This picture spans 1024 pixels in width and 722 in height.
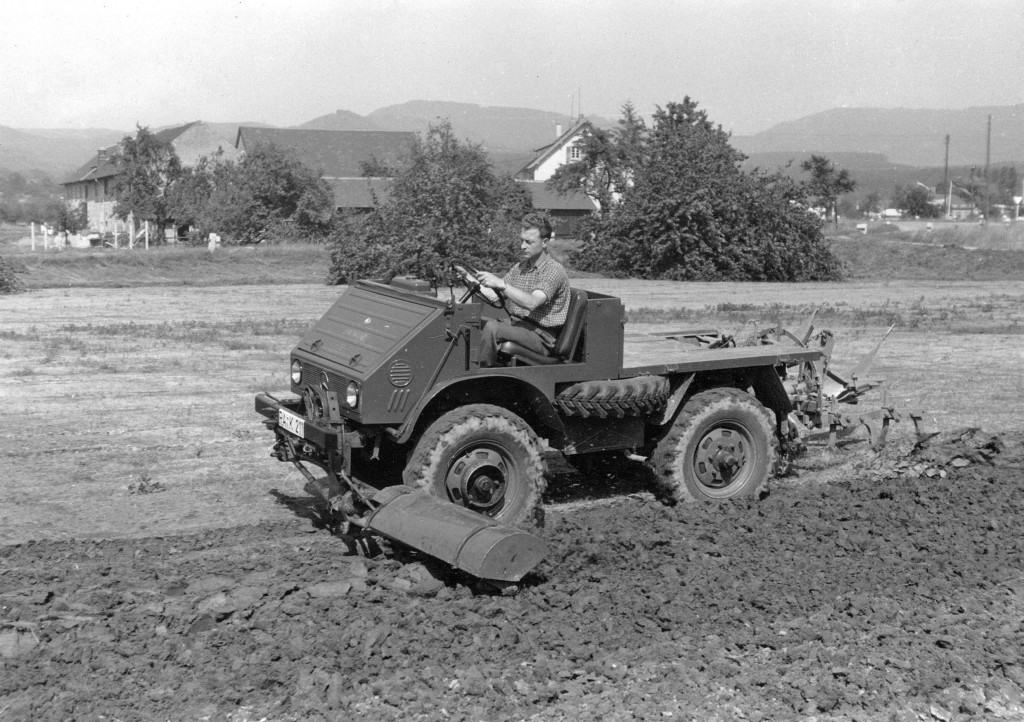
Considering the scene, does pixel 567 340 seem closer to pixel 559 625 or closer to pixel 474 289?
pixel 474 289

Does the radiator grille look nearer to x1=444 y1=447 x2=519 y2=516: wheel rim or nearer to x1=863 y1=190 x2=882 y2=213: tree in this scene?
x1=444 y1=447 x2=519 y2=516: wheel rim

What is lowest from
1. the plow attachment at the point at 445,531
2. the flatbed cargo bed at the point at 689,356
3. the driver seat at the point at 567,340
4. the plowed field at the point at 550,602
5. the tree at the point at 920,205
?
the plowed field at the point at 550,602

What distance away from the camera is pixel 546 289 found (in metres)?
7.78

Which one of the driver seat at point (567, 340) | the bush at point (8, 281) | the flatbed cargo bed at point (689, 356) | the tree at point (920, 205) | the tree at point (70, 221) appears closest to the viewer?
the driver seat at point (567, 340)

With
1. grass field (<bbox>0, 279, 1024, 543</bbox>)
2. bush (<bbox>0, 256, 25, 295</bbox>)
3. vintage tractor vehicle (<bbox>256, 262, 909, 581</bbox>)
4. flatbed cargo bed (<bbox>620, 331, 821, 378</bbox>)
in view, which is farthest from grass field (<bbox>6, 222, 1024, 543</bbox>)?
bush (<bbox>0, 256, 25, 295</bbox>)

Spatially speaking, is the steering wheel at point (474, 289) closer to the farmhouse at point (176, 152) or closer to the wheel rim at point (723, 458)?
the wheel rim at point (723, 458)

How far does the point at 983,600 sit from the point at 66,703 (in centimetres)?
478

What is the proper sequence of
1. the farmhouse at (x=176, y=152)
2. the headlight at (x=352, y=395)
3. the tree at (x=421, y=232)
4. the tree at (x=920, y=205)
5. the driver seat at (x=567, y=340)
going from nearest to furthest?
the headlight at (x=352, y=395), the driver seat at (x=567, y=340), the tree at (x=421, y=232), the farmhouse at (x=176, y=152), the tree at (x=920, y=205)

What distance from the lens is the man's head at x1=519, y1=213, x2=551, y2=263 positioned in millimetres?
7852

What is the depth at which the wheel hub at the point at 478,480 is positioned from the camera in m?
7.38

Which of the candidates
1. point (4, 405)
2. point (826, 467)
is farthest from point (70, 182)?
point (826, 467)

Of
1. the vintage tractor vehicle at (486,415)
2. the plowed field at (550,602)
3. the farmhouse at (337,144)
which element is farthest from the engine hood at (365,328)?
the farmhouse at (337,144)

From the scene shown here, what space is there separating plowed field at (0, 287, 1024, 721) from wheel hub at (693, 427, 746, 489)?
1.23 ft

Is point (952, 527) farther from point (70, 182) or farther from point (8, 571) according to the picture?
point (70, 182)
